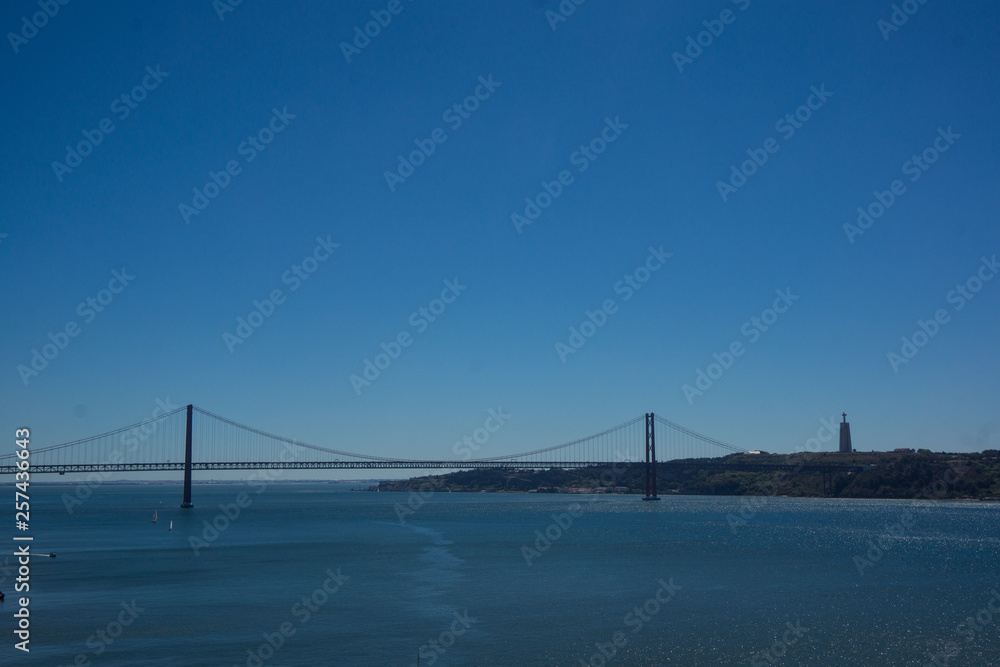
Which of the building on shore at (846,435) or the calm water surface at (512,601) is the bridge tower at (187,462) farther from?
the building on shore at (846,435)

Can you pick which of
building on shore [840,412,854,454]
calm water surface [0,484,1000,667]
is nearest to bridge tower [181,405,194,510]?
calm water surface [0,484,1000,667]

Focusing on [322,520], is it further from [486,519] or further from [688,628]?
[688,628]

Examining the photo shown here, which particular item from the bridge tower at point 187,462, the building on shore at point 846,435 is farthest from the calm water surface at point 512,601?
the building on shore at point 846,435

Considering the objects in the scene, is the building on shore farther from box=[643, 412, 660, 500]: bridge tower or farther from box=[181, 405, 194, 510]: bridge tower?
box=[181, 405, 194, 510]: bridge tower

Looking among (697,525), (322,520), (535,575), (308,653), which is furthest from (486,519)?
(308,653)

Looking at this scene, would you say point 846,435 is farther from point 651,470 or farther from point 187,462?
point 187,462

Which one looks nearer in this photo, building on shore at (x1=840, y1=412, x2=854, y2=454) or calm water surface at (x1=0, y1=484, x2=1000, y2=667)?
calm water surface at (x1=0, y1=484, x2=1000, y2=667)

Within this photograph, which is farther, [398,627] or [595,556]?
[595,556]

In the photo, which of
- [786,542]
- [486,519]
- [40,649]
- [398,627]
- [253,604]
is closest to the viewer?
[40,649]
